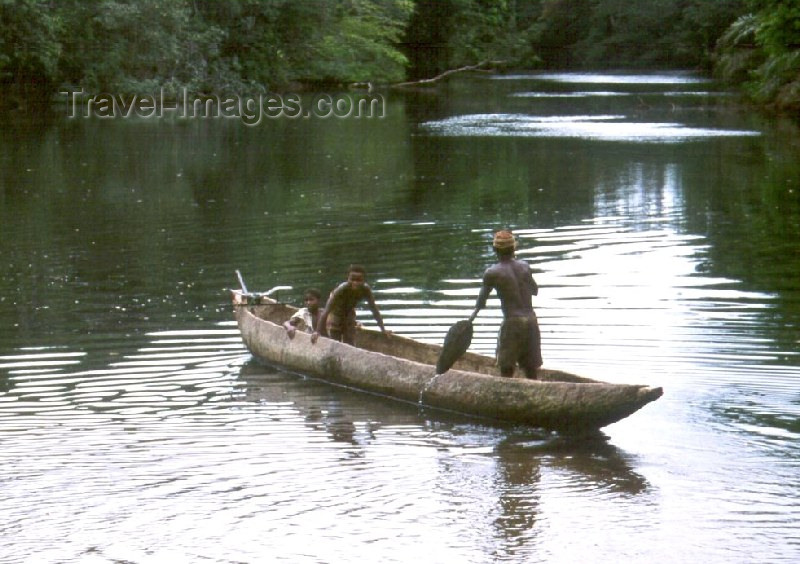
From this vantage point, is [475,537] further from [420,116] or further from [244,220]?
[420,116]

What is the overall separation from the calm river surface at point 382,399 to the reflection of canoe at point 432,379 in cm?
22

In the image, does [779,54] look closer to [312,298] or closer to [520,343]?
[312,298]

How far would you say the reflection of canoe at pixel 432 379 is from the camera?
43.4ft

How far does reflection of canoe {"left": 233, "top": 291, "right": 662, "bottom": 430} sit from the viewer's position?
43.4 feet

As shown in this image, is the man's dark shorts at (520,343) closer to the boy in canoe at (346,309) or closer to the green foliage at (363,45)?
the boy in canoe at (346,309)

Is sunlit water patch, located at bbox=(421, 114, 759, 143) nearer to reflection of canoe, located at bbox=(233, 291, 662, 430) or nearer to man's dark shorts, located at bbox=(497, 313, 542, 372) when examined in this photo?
reflection of canoe, located at bbox=(233, 291, 662, 430)

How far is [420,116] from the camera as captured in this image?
64.4 metres

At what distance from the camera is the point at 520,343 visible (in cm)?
1421

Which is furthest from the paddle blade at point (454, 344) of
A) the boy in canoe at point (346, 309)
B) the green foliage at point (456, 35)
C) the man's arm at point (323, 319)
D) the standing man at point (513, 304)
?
the green foliage at point (456, 35)

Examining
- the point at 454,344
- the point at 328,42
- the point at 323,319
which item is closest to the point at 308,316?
the point at 323,319

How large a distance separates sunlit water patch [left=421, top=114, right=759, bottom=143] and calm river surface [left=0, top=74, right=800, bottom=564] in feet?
37.7

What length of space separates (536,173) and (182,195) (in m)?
9.79

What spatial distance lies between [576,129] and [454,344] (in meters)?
40.7

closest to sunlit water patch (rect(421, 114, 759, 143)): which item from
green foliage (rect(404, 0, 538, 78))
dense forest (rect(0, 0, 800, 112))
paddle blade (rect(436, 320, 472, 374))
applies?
dense forest (rect(0, 0, 800, 112))
